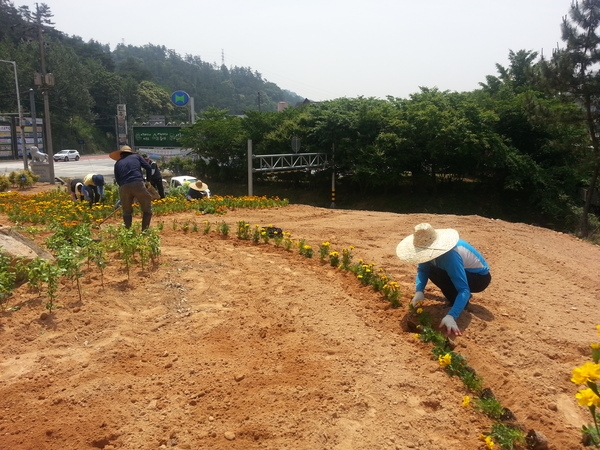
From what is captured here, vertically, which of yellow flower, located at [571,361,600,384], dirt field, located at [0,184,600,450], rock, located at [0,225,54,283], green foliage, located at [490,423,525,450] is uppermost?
yellow flower, located at [571,361,600,384]

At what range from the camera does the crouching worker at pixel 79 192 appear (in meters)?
11.7

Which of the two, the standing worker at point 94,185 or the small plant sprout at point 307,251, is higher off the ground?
the standing worker at point 94,185

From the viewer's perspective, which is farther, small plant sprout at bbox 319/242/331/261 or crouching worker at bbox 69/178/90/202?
crouching worker at bbox 69/178/90/202

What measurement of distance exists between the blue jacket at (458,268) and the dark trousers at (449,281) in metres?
0.05

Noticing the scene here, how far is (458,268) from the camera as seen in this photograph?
4.74 metres

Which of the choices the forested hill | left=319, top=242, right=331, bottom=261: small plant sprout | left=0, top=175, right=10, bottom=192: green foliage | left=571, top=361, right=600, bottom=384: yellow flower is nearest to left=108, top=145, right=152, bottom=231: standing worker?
left=319, top=242, right=331, bottom=261: small plant sprout

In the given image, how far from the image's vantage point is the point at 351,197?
26094 millimetres

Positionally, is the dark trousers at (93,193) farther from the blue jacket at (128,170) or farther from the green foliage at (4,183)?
the green foliage at (4,183)

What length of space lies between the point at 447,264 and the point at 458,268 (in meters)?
0.10

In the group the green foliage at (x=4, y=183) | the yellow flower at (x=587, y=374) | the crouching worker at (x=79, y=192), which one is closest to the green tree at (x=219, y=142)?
the green foliage at (x=4, y=183)

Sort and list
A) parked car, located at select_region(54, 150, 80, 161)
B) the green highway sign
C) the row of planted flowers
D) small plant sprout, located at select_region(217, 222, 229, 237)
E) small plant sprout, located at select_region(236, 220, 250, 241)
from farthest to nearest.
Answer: parked car, located at select_region(54, 150, 80, 161)
the green highway sign
the row of planted flowers
small plant sprout, located at select_region(217, 222, 229, 237)
small plant sprout, located at select_region(236, 220, 250, 241)

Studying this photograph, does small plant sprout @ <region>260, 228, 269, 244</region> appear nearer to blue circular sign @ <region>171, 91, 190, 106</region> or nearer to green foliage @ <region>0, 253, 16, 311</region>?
green foliage @ <region>0, 253, 16, 311</region>

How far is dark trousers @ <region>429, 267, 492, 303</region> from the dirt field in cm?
22

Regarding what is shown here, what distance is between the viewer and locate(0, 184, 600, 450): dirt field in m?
3.28
